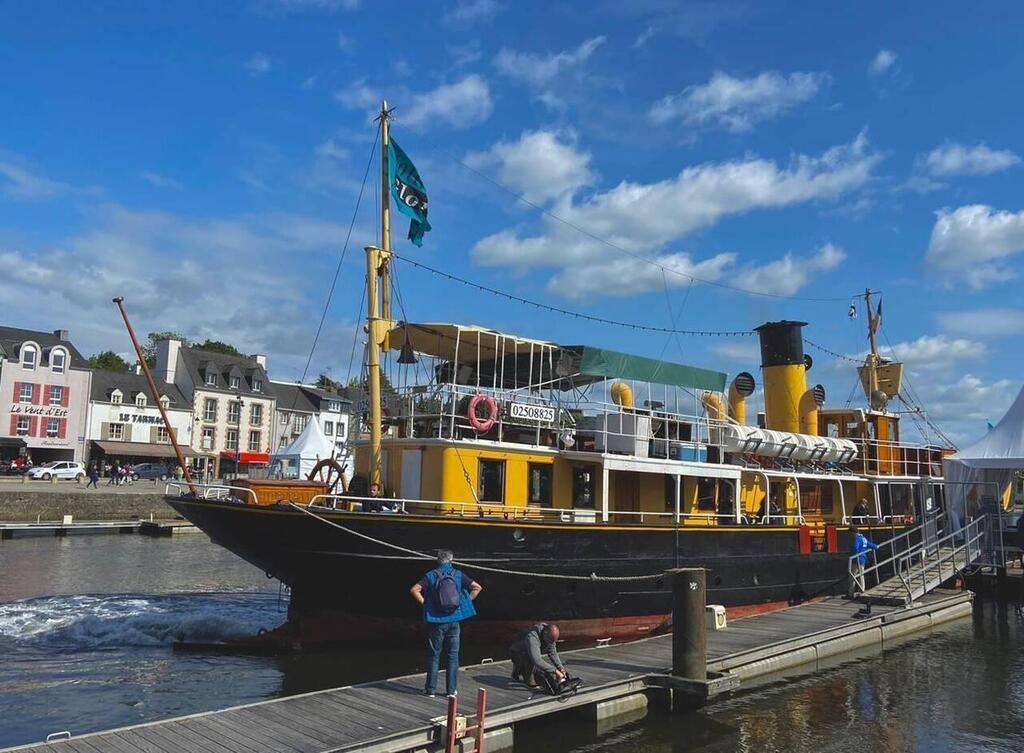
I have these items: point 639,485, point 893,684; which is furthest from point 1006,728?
point 639,485

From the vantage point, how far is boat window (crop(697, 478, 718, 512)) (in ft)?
66.0

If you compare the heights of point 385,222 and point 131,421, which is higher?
point 385,222

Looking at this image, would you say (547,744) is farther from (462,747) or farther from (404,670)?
(404,670)

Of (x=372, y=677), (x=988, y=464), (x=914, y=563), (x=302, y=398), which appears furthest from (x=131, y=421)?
(x=988, y=464)

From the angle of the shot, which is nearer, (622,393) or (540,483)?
(540,483)

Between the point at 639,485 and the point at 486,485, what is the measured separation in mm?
4193

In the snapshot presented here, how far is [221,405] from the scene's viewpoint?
68000 mm

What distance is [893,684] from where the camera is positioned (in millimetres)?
14750

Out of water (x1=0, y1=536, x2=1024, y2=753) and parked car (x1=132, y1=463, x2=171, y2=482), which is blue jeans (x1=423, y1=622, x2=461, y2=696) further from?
parked car (x1=132, y1=463, x2=171, y2=482)

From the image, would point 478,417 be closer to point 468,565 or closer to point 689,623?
point 468,565

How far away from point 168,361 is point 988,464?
5949 centimetres

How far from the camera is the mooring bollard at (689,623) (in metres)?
12.5

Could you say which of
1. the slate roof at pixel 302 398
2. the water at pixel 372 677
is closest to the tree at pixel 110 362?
the slate roof at pixel 302 398

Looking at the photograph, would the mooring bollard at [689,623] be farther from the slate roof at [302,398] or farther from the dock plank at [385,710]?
the slate roof at [302,398]
